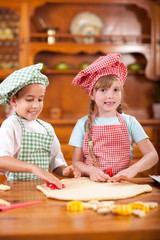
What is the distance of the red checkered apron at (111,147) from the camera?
54.6 inches

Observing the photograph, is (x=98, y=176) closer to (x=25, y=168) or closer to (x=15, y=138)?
(x=25, y=168)

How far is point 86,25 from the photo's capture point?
3.62 metres

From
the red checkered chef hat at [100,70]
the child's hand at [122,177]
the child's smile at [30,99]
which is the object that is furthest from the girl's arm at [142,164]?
the child's smile at [30,99]

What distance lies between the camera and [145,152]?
4.45 ft

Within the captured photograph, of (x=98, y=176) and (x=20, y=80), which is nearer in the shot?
(x=98, y=176)

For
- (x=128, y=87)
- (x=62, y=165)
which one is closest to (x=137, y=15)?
(x=128, y=87)

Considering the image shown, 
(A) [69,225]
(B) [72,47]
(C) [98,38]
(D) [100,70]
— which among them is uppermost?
(C) [98,38]

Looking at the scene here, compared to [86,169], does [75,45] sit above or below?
above

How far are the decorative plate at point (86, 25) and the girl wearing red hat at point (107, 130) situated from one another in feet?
7.52

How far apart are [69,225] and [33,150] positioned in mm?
669

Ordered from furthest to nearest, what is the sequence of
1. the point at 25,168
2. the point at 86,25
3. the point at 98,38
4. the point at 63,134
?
the point at 98,38 → the point at 86,25 → the point at 63,134 → the point at 25,168

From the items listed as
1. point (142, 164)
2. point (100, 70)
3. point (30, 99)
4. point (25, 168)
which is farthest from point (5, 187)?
point (100, 70)

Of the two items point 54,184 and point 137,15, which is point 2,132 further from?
point 137,15

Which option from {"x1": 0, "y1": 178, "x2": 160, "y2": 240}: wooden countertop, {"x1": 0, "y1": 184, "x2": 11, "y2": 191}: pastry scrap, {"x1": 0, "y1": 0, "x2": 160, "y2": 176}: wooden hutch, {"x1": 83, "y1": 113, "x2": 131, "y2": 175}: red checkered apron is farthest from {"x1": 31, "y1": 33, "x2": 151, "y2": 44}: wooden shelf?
{"x1": 0, "y1": 178, "x2": 160, "y2": 240}: wooden countertop
